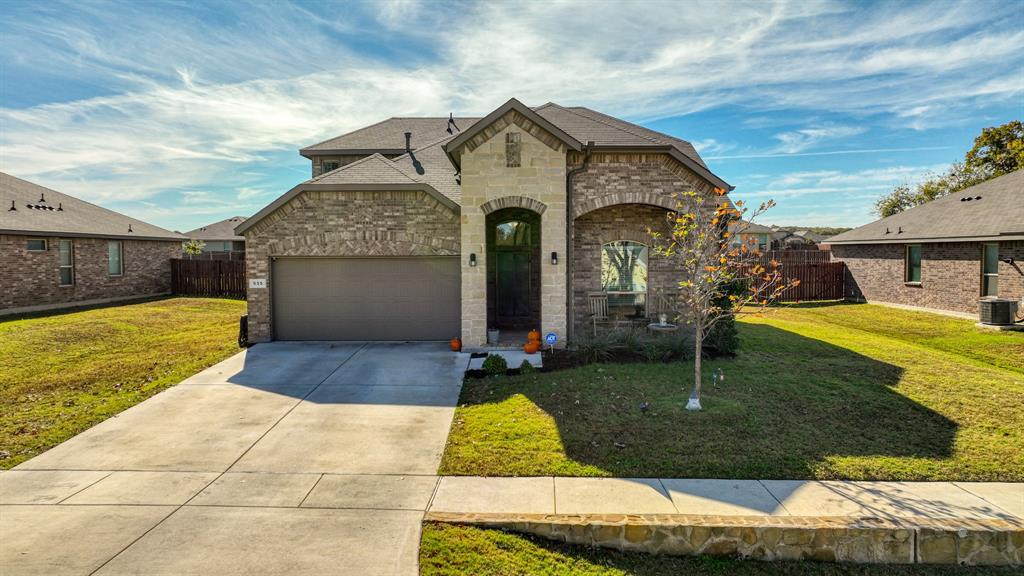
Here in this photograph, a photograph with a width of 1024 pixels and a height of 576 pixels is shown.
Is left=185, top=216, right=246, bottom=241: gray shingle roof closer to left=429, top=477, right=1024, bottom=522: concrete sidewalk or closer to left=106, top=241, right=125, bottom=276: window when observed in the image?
left=106, top=241, right=125, bottom=276: window

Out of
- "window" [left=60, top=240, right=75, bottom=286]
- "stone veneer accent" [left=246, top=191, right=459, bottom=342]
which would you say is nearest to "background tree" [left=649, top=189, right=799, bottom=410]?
"stone veneer accent" [left=246, top=191, right=459, bottom=342]

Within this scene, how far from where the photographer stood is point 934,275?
17.9m

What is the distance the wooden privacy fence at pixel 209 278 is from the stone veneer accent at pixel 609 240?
17.2 meters

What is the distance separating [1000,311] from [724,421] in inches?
479

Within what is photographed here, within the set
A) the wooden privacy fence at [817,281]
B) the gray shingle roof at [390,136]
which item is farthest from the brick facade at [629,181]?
the wooden privacy fence at [817,281]

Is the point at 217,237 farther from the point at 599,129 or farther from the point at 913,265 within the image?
the point at 913,265

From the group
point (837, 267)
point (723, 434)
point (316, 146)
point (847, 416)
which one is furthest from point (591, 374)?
point (837, 267)

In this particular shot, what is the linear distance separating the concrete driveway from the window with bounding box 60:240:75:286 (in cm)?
1540

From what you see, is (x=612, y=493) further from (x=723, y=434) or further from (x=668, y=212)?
(x=668, y=212)

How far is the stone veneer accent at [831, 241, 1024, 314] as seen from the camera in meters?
15.1

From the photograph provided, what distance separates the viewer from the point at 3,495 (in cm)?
532

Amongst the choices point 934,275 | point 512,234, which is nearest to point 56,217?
point 512,234

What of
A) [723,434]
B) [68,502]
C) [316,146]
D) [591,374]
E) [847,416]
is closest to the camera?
[68,502]

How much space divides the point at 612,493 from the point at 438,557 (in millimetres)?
1882
